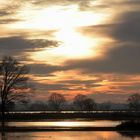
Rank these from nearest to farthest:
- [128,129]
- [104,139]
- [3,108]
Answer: [104,139] → [128,129] → [3,108]

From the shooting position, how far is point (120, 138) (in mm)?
46781

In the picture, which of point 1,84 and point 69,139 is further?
point 1,84

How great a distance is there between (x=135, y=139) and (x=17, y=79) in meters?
52.1

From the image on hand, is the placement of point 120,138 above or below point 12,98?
below

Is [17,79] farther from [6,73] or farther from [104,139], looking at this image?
[104,139]

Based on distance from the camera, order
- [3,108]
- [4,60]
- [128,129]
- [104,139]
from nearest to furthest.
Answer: [104,139] < [128,129] < [3,108] < [4,60]

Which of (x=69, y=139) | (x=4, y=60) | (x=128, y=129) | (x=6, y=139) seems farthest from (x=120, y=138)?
(x=4, y=60)

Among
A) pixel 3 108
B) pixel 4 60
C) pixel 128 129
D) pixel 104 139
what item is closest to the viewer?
pixel 104 139

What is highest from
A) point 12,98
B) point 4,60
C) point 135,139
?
point 4,60

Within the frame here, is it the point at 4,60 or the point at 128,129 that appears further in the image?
the point at 4,60

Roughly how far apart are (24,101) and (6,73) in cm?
657

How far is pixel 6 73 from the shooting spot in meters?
94.9

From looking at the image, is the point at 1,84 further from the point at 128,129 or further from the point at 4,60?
the point at 128,129

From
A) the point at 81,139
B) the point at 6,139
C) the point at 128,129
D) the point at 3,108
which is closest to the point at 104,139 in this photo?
the point at 81,139
